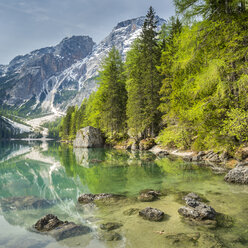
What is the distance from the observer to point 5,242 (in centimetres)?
414

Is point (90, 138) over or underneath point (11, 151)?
over

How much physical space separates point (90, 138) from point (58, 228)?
32271 millimetres

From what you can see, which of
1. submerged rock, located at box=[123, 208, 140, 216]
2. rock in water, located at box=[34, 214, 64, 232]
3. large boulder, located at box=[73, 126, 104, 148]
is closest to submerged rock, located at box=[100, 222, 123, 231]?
submerged rock, located at box=[123, 208, 140, 216]

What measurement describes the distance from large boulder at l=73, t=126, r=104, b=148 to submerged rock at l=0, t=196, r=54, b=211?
28663 millimetres

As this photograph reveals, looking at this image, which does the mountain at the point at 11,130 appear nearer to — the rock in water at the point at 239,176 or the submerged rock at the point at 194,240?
the rock in water at the point at 239,176

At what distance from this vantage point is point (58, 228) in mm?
4582

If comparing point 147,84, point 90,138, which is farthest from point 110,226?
point 90,138

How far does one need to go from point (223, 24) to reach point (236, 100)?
13.0 feet

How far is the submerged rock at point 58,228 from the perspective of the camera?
428cm

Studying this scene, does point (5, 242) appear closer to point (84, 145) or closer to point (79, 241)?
point (79, 241)

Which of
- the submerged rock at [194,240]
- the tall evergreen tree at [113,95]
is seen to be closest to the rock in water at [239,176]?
the submerged rock at [194,240]

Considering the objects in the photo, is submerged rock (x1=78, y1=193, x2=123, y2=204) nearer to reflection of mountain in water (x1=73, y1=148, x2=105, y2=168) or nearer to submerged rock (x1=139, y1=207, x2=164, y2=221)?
submerged rock (x1=139, y1=207, x2=164, y2=221)

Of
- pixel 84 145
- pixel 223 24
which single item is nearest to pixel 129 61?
pixel 84 145

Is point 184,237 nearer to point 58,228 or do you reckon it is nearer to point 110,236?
point 110,236
